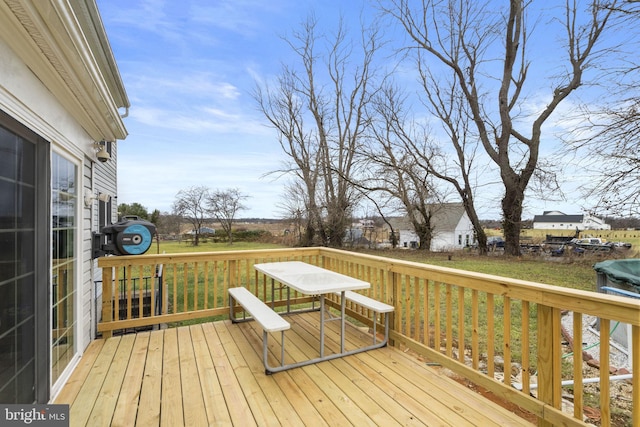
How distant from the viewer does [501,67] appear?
10.6m

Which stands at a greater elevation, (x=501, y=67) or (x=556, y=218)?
(x=501, y=67)

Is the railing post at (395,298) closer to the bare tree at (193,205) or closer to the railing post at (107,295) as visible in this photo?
the railing post at (107,295)

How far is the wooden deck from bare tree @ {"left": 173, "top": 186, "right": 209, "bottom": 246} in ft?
40.4

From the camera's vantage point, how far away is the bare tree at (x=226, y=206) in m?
16.2

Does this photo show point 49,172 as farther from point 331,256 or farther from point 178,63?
point 178,63

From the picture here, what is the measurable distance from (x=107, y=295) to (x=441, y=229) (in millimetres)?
16373

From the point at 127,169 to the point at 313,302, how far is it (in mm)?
8374

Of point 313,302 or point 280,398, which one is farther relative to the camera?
point 313,302

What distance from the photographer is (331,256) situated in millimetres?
4574

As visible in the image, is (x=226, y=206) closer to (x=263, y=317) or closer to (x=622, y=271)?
(x=263, y=317)

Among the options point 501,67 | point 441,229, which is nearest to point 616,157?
point 501,67

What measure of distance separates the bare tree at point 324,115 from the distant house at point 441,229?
11.5 feet

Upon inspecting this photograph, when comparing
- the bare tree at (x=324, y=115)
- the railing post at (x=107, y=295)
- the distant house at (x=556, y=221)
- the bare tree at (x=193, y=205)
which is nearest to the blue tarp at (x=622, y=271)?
the distant house at (x=556, y=221)

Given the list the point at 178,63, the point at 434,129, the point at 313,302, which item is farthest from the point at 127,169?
the point at 434,129
